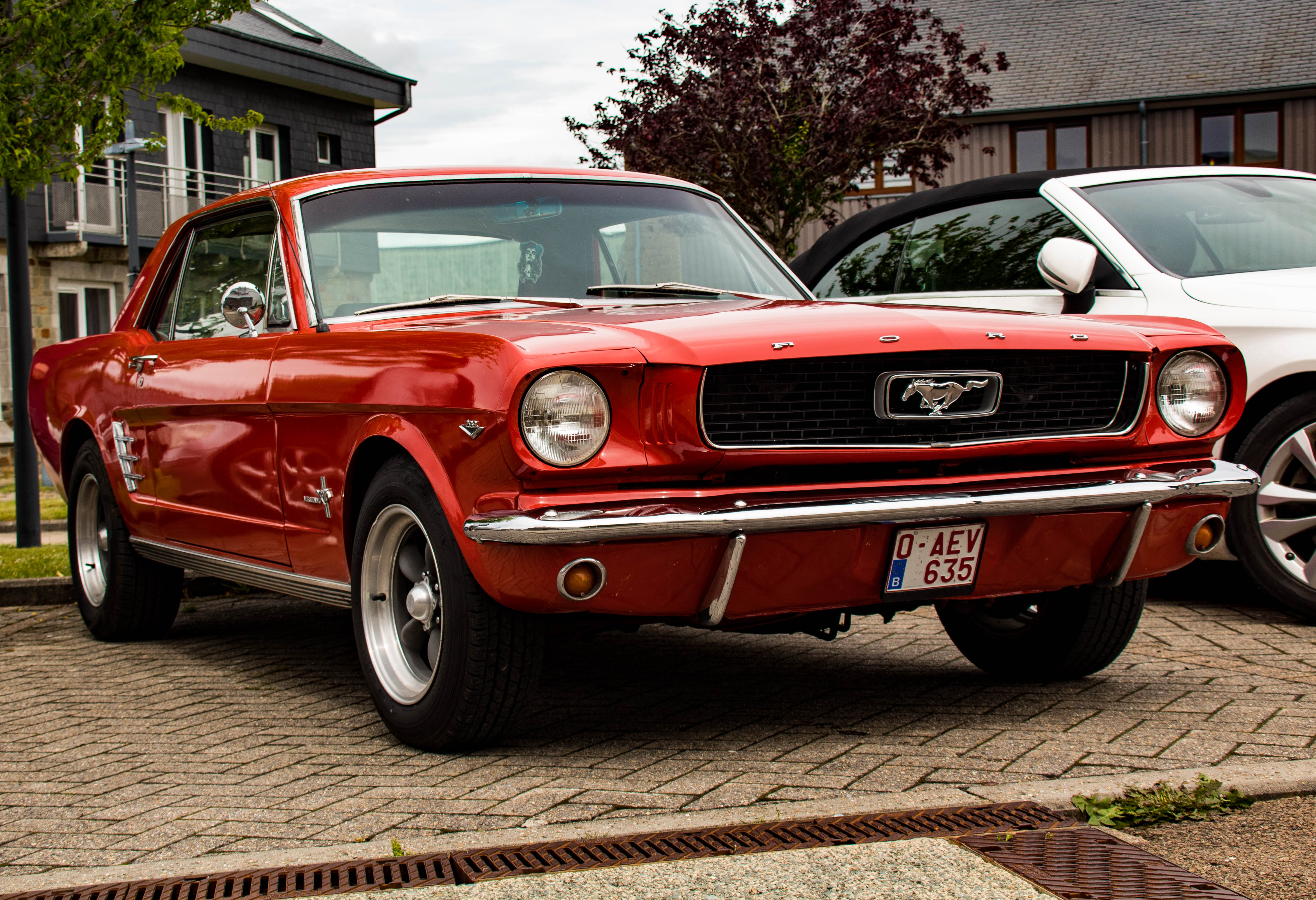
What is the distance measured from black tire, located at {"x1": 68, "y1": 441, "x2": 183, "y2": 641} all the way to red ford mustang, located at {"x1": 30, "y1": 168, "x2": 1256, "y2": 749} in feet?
2.28

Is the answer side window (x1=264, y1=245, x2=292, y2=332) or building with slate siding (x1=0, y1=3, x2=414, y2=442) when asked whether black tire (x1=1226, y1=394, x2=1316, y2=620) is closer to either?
side window (x1=264, y1=245, x2=292, y2=332)

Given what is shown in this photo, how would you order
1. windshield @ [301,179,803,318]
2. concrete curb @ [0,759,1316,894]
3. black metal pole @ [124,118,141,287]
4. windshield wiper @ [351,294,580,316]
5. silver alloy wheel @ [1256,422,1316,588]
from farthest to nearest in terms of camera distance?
1. black metal pole @ [124,118,141,287]
2. silver alloy wheel @ [1256,422,1316,588]
3. windshield @ [301,179,803,318]
4. windshield wiper @ [351,294,580,316]
5. concrete curb @ [0,759,1316,894]

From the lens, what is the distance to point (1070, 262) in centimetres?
564

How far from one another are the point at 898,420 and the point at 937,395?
0.13 m

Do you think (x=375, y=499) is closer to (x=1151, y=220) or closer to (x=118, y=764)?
(x=118, y=764)

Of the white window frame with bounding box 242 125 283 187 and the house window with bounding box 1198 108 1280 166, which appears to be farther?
the house window with bounding box 1198 108 1280 166

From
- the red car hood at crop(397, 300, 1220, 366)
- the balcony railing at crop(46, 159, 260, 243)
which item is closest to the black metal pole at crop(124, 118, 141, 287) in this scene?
the balcony railing at crop(46, 159, 260, 243)

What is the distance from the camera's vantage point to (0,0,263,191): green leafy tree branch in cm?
735

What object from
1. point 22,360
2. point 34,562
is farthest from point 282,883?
point 22,360

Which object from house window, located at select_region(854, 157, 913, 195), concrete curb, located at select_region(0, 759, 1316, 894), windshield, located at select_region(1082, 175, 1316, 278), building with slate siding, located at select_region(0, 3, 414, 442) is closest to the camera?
concrete curb, located at select_region(0, 759, 1316, 894)

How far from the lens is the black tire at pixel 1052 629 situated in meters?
4.59

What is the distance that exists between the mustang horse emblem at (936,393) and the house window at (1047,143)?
28.1m

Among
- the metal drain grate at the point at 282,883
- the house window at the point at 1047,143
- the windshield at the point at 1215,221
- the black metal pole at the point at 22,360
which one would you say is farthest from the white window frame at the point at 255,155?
the metal drain grate at the point at 282,883

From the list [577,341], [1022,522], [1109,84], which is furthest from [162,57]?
[1109,84]
